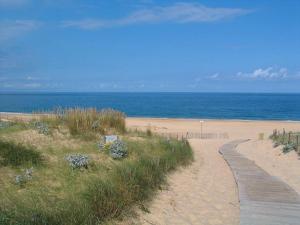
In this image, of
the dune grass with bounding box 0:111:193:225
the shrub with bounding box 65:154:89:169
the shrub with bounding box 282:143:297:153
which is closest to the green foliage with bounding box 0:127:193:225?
the dune grass with bounding box 0:111:193:225

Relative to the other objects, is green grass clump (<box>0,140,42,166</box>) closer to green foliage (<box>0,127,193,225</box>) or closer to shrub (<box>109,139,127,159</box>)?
green foliage (<box>0,127,193,225</box>)

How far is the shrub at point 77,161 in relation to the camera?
29.8 feet

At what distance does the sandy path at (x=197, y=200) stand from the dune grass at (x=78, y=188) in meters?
0.36

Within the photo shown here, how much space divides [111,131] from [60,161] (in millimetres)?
5419

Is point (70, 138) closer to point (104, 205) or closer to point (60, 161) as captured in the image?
point (60, 161)

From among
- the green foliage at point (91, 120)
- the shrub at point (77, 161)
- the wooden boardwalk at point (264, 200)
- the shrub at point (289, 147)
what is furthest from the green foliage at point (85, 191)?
the shrub at point (289, 147)

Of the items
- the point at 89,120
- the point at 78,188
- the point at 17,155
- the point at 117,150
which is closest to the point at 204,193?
the point at 117,150

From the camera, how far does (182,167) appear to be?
13109mm

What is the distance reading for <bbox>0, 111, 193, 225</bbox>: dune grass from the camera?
6289 millimetres

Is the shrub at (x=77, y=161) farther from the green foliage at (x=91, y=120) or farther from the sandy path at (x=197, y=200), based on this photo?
the green foliage at (x=91, y=120)

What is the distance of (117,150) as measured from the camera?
1078 centimetres

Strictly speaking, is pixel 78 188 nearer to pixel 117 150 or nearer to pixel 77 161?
pixel 77 161

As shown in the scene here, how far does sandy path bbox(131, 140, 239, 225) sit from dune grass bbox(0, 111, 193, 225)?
356 millimetres

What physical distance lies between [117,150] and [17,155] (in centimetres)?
272
